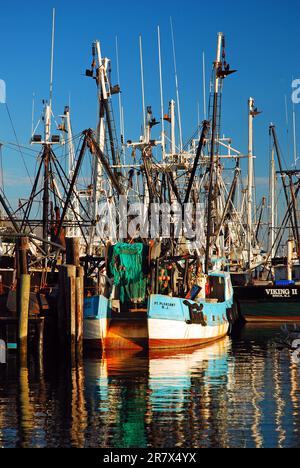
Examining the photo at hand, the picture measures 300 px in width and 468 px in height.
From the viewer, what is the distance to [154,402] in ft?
88.6

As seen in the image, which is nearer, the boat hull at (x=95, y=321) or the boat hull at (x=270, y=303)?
the boat hull at (x=95, y=321)

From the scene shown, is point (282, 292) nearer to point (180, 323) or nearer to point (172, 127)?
point (180, 323)

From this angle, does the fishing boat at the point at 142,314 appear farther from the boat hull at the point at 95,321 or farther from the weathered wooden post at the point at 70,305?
the weathered wooden post at the point at 70,305

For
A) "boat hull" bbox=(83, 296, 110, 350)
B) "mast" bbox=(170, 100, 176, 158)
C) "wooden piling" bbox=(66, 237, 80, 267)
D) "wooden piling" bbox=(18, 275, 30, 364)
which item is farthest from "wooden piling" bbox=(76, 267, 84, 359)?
"mast" bbox=(170, 100, 176, 158)

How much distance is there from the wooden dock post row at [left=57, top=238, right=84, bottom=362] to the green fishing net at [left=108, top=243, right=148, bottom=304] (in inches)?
241

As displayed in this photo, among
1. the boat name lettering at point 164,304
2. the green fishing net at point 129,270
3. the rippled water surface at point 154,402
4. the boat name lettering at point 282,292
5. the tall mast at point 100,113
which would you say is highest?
the tall mast at point 100,113

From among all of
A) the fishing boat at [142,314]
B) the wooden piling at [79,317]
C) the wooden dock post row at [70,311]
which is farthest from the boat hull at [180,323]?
the wooden dock post row at [70,311]

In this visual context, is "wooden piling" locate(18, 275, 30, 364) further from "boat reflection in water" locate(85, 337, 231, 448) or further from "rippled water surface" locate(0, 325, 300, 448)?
"boat reflection in water" locate(85, 337, 231, 448)

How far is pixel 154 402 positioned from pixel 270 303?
34.1 metres

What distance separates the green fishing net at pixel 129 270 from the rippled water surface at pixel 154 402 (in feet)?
16.8

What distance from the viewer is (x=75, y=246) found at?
132ft

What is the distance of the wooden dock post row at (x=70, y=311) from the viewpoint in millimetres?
37844
